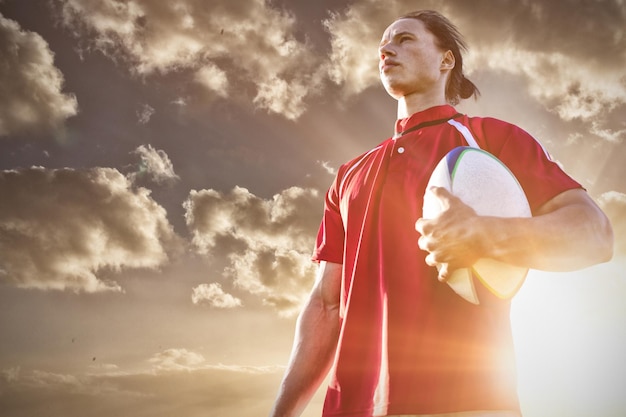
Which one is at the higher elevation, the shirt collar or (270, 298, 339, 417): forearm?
the shirt collar

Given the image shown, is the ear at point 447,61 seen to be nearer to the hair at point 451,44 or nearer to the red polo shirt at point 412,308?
the hair at point 451,44

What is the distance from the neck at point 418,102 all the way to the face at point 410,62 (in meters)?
0.03

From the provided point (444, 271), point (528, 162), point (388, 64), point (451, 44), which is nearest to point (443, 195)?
point (444, 271)

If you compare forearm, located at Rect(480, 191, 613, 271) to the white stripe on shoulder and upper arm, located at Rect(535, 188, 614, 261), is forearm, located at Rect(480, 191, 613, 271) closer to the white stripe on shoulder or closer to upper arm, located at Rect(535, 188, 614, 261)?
upper arm, located at Rect(535, 188, 614, 261)

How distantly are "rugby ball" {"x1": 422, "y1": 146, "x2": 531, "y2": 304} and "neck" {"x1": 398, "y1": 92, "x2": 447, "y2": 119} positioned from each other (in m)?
0.83

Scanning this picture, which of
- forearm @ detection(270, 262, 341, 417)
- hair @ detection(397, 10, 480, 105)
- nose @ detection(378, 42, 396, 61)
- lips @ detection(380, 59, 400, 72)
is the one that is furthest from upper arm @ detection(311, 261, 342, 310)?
hair @ detection(397, 10, 480, 105)

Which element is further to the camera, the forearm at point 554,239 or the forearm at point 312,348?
the forearm at point 312,348

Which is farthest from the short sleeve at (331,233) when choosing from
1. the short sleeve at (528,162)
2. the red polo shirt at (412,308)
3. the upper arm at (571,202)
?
the upper arm at (571,202)

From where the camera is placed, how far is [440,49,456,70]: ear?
Answer: 150 inches

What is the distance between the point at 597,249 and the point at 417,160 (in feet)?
3.33

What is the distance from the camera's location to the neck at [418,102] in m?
3.52

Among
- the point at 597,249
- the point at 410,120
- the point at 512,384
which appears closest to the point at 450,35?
the point at 410,120

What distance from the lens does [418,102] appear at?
11.6 feet

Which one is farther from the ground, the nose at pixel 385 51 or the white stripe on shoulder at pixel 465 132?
the nose at pixel 385 51
